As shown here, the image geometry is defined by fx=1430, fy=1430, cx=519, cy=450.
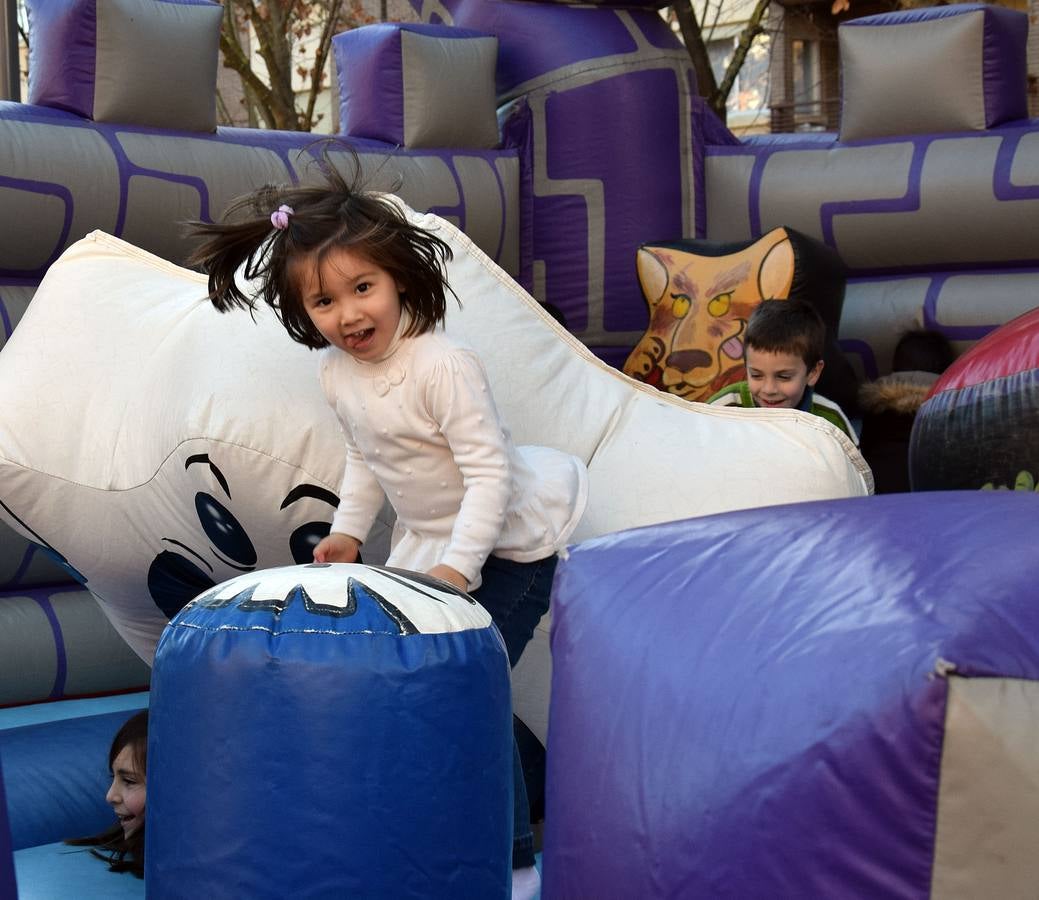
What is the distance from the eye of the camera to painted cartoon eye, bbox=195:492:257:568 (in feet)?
6.15

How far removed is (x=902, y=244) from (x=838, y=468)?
2.03m

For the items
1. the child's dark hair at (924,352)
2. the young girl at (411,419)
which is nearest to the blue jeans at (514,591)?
the young girl at (411,419)

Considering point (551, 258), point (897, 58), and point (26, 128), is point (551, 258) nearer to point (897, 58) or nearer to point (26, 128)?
point (897, 58)

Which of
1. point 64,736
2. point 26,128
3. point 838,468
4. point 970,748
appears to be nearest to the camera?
point 970,748

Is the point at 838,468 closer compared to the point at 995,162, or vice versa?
the point at 838,468

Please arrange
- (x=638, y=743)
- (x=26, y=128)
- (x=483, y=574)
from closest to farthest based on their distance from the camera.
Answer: (x=638, y=743), (x=483, y=574), (x=26, y=128)

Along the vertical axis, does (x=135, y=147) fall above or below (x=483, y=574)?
above

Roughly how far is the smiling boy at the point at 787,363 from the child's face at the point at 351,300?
1.19m

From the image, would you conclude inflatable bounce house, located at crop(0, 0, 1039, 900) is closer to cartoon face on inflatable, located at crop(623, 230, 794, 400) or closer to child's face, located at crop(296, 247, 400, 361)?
cartoon face on inflatable, located at crop(623, 230, 794, 400)

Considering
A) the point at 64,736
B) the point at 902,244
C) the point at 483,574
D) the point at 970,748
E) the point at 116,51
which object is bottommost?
the point at 64,736

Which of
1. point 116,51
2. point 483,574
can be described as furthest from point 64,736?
point 116,51

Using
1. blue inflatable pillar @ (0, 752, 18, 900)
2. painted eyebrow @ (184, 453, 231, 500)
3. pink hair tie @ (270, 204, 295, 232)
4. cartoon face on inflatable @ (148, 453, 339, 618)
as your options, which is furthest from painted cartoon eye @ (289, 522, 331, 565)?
blue inflatable pillar @ (0, 752, 18, 900)

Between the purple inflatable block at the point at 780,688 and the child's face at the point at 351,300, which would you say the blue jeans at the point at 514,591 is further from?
the purple inflatable block at the point at 780,688

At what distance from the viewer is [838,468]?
6.37 ft
